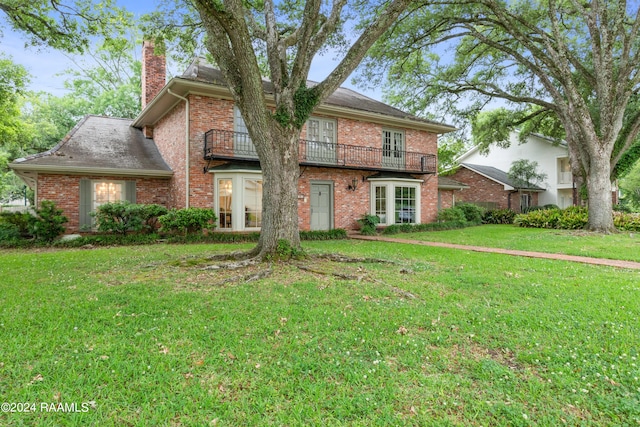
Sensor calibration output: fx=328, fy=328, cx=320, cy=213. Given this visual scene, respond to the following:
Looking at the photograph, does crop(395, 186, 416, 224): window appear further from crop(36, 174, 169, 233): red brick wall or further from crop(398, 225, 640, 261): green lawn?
crop(36, 174, 169, 233): red brick wall

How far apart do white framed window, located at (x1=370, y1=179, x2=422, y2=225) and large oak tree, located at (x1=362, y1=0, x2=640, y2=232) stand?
4.35m

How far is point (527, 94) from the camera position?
1752cm

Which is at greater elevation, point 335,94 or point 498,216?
point 335,94

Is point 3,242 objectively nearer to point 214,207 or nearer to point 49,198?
point 49,198

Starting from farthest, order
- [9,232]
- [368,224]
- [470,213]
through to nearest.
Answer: [470,213]
[368,224]
[9,232]

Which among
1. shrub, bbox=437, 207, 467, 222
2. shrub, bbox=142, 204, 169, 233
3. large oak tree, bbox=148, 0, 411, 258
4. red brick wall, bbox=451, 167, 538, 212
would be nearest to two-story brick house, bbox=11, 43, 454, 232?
shrub, bbox=437, 207, 467, 222

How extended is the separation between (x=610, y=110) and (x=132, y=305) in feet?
56.8

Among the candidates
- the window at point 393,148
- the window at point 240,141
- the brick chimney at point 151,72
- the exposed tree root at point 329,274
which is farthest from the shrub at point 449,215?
the brick chimney at point 151,72

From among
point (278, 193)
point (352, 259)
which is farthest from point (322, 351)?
point (352, 259)

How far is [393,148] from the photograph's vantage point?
Answer: 16000 mm

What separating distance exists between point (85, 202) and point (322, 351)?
12032 mm

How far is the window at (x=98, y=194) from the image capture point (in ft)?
37.8

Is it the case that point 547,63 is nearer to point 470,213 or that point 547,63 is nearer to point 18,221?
point 470,213

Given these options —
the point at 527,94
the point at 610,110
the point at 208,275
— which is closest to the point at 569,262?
the point at 208,275
